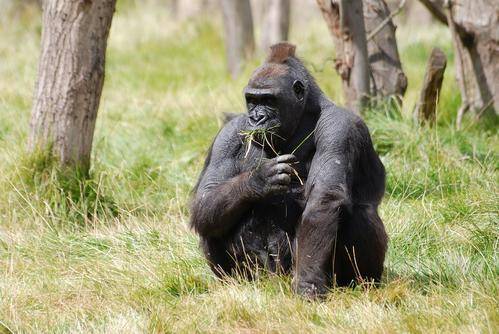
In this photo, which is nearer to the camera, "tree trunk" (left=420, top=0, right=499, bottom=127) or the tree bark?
the tree bark

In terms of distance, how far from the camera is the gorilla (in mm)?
4785

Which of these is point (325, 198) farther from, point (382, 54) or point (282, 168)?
point (382, 54)

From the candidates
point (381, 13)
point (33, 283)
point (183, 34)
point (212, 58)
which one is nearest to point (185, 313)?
point (33, 283)

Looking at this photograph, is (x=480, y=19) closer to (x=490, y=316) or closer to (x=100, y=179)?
(x=100, y=179)

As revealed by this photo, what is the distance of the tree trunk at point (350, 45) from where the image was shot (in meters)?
7.49

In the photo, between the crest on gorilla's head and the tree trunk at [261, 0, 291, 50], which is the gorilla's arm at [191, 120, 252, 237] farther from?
the tree trunk at [261, 0, 291, 50]

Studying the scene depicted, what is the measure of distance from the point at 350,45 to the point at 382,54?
66 centimetres

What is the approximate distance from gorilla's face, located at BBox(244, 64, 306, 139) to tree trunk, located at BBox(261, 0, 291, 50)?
8.04 m

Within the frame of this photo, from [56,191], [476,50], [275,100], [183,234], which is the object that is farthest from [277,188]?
[476,50]

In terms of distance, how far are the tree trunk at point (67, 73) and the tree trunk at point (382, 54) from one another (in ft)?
8.72

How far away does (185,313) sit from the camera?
14.8 feet

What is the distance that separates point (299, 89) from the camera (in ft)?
16.9

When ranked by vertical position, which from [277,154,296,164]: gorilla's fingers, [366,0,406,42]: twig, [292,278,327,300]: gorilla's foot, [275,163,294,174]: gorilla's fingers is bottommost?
[292,278,327,300]: gorilla's foot

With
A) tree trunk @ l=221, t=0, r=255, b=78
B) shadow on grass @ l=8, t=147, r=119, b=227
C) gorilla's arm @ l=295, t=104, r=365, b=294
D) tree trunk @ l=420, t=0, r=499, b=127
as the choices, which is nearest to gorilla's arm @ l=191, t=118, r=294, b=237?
gorilla's arm @ l=295, t=104, r=365, b=294
